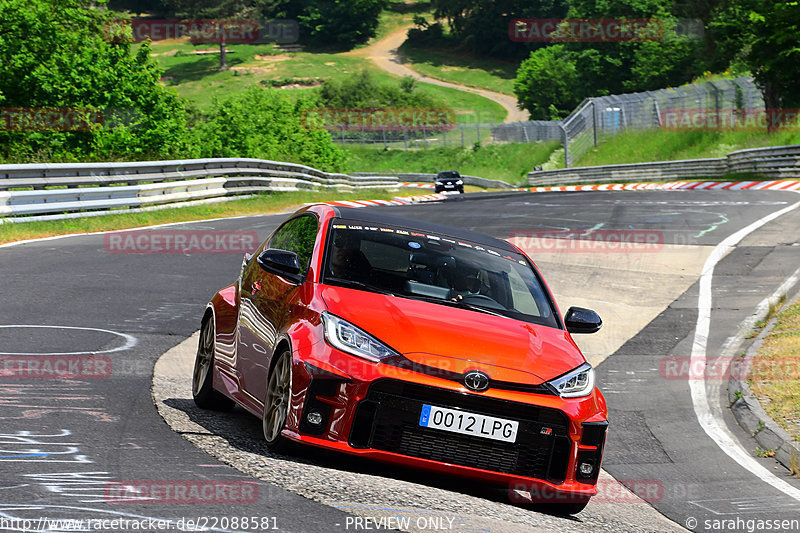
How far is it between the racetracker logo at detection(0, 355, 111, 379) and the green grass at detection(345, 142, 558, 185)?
6760 centimetres

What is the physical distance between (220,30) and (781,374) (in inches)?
5927

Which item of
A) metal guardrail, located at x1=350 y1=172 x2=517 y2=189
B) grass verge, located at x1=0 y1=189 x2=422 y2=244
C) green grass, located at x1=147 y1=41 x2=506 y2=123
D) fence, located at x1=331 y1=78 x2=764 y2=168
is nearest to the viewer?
grass verge, located at x1=0 y1=189 x2=422 y2=244

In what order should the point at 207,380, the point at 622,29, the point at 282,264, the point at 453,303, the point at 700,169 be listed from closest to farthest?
the point at 282,264
the point at 453,303
the point at 207,380
the point at 700,169
the point at 622,29

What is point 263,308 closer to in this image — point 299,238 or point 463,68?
point 299,238

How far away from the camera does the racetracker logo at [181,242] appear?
59.4 ft

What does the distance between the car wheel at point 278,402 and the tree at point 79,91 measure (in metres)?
23.5

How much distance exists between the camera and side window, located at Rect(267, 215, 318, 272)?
746 centimetres

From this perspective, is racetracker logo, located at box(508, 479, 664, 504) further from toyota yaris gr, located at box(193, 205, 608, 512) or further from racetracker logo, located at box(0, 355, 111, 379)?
racetracker logo, located at box(0, 355, 111, 379)

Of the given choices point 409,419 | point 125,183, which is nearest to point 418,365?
point 409,419

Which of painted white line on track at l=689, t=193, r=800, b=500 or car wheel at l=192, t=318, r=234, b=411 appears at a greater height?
car wheel at l=192, t=318, r=234, b=411

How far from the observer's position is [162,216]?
25.2 meters

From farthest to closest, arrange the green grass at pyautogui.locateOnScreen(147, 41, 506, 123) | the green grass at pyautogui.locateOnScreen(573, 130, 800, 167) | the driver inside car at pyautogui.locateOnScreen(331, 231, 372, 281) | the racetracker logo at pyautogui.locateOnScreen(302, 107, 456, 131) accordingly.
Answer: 1. the green grass at pyautogui.locateOnScreen(147, 41, 506, 123)
2. the racetracker logo at pyautogui.locateOnScreen(302, 107, 456, 131)
3. the green grass at pyautogui.locateOnScreen(573, 130, 800, 167)
4. the driver inside car at pyautogui.locateOnScreen(331, 231, 372, 281)

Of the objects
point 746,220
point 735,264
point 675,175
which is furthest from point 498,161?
point 735,264

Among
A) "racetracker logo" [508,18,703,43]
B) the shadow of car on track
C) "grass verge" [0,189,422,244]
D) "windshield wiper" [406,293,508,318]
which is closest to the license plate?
the shadow of car on track
